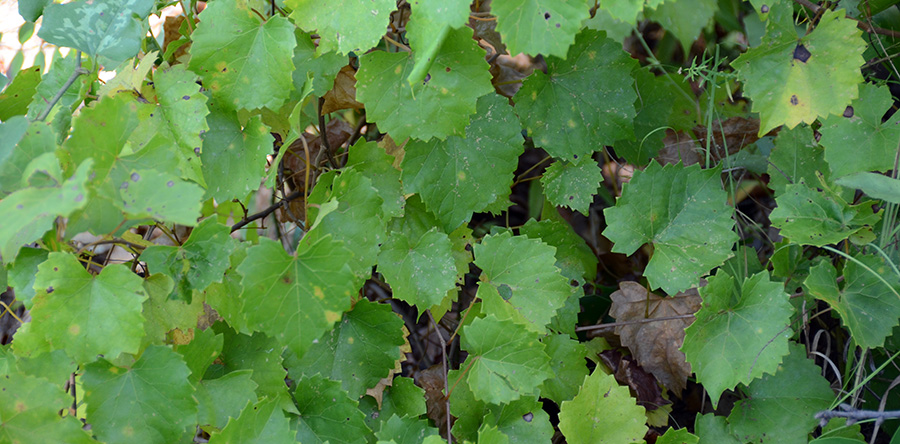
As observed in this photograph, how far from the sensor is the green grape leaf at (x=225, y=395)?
98cm

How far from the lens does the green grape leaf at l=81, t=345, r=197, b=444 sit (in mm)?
877

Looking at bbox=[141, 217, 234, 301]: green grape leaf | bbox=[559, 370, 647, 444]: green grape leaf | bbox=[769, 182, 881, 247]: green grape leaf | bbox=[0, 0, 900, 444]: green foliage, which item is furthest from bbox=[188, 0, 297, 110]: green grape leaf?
bbox=[769, 182, 881, 247]: green grape leaf

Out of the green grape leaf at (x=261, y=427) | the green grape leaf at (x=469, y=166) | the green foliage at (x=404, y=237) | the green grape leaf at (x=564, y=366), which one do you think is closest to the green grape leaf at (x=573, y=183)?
the green foliage at (x=404, y=237)

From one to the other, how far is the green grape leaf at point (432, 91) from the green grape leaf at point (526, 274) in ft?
0.74

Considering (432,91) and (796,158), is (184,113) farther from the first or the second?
(796,158)

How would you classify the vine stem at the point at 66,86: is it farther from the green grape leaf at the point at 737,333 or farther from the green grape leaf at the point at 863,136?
the green grape leaf at the point at 863,136

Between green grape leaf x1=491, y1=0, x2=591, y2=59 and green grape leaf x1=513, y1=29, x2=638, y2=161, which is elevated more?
green grape leaf x1=491, y1=0, x2=591, y2=59

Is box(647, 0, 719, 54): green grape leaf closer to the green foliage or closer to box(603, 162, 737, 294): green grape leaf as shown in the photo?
the green foliage

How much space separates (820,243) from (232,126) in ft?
3.42

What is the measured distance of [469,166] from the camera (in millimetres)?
1083

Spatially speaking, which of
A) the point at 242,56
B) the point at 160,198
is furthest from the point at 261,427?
the point at 242,56

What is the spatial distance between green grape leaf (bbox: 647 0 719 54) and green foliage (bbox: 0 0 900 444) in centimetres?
47

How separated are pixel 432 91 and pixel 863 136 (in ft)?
2.57

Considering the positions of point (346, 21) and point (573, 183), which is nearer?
point (346, 21)
